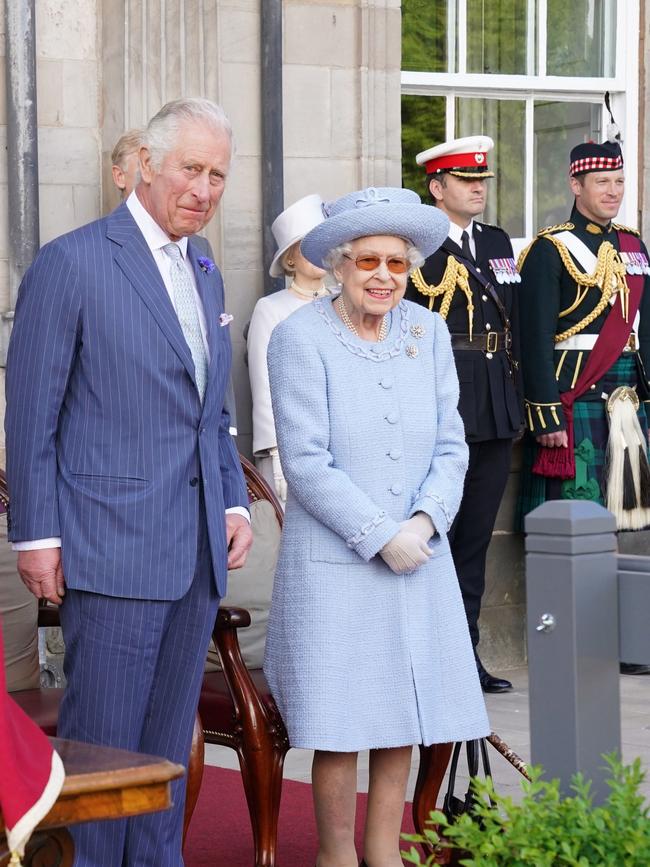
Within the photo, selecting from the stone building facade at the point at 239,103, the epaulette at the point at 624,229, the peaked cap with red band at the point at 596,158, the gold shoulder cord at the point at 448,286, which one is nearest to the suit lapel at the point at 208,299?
the stone building facade at the point at 239,103

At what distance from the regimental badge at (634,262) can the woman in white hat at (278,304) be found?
141 centimetres

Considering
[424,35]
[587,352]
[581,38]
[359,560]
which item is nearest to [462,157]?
[587,352]

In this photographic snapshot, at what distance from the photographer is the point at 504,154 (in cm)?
800

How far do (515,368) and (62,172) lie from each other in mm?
1860

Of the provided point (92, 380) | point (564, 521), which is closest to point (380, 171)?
point (92, 380)

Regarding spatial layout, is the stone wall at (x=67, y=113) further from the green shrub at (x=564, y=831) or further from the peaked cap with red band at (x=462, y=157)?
the green shrub at (x=564, y=831)

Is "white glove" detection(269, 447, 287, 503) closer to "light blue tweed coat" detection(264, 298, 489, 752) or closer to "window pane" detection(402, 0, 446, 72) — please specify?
"window pane" detection(402, 0, 446, 72)

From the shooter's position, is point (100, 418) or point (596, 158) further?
point (596, 158)

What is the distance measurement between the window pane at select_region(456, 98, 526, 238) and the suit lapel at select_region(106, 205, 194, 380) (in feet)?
13.9

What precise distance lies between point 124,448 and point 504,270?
11.4 feet

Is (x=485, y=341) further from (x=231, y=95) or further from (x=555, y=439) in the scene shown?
(x=231, y=95)

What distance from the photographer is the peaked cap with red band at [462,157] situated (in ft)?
22.0

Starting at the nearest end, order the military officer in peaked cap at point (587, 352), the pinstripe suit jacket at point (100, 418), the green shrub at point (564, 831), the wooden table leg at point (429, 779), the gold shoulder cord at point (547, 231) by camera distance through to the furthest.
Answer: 1. the green shrub at point (564, 831)
2. the pinstripe suit jacket at point (100, 418)
3. the wooden table leg at point (429, 779)
4. the military officer in peaked cap at point (587, 352)
5. the gold shoulder cord at point (547, 231)

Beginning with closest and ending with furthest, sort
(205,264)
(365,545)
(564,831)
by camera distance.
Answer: (564,831) → (205,264) → (365,545)
